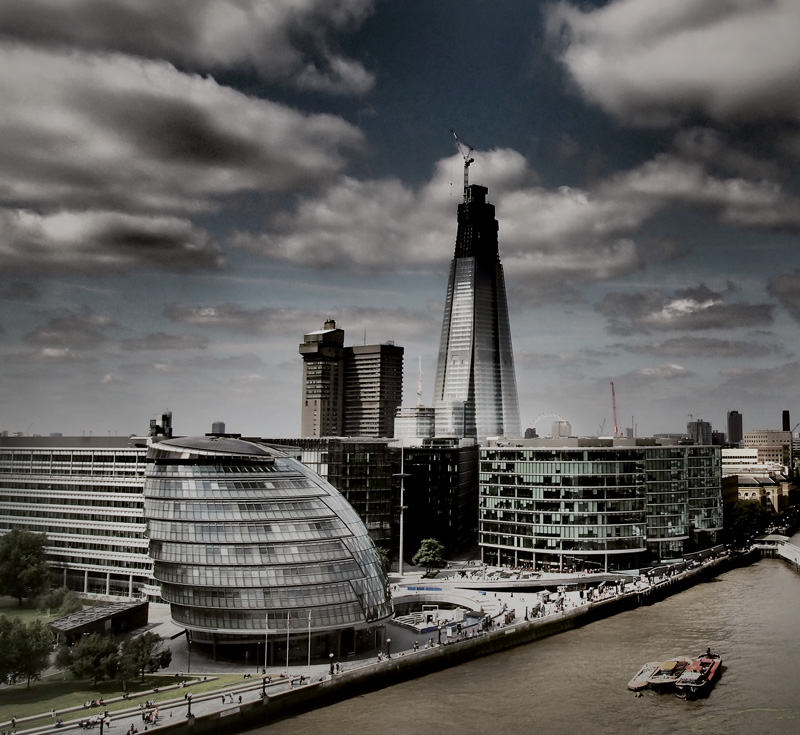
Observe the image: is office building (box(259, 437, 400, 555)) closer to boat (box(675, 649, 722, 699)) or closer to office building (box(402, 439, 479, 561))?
office building (box(402, 439, 479, 561))

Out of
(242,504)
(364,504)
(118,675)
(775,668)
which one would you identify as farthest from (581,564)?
(118,675)

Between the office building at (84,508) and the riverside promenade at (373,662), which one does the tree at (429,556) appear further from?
the office building at (84,508)

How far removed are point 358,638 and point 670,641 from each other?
1282 inches

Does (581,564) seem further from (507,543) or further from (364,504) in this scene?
(364,504)

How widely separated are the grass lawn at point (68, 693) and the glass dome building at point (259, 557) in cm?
644

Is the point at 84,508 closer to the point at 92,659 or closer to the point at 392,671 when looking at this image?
the point at 92,659

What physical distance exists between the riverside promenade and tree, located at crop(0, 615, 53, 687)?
525cm

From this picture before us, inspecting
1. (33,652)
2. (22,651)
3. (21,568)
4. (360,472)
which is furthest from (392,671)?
(360,472)

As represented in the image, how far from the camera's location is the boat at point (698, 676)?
6575cm

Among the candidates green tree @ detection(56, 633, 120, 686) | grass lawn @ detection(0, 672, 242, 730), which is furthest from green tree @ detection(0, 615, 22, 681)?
green tree @ detection(56, 633, 120, 686)

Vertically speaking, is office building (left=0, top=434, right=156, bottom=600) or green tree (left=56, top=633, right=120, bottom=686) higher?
office building (left=0, top=434, right=156, bottom=600)

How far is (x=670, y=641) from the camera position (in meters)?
83.8

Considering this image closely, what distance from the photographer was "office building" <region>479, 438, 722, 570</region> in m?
123

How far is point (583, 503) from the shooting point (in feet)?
404
